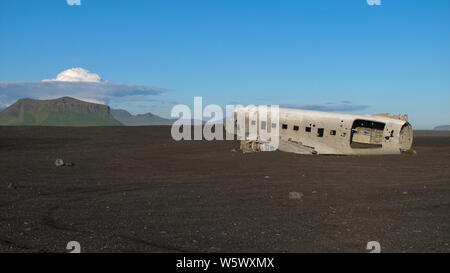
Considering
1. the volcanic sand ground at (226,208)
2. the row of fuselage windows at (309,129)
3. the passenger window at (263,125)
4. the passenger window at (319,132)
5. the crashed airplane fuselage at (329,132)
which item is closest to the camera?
the volcanic sand ground at (226,208)

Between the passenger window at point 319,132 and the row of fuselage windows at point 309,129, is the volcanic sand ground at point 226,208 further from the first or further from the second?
the passenger window at point 319,132

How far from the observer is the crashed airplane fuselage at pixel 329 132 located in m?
23.4

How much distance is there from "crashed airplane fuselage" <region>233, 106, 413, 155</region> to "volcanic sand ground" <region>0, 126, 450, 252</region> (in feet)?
16.6

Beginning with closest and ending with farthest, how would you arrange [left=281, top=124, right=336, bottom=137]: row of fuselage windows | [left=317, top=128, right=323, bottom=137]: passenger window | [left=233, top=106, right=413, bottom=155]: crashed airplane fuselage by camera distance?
1. [left=233, top=106, right=413, bottom=155]: crashed airplane fuselage
2. [left=281, top=124, right=336, bottom=137]: row of fuselage windows
3. [left=317, top=128, right=323, bottom=137]: passenger window

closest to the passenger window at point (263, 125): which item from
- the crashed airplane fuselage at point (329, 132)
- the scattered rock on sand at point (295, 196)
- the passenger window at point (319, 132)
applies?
the crashed airplane fuselage at point (329, 132)

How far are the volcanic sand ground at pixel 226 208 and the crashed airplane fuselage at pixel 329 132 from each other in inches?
199

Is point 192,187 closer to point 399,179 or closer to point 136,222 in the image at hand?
point 136,222

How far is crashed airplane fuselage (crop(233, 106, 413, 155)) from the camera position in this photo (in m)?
23.4

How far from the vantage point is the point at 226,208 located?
9812 mm

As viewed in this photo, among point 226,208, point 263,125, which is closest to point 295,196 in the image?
point 226,208

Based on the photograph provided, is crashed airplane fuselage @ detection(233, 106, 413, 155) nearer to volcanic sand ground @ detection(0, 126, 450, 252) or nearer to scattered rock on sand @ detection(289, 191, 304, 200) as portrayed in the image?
volcanic sand ground @ detection(0, 126, 450, 252)

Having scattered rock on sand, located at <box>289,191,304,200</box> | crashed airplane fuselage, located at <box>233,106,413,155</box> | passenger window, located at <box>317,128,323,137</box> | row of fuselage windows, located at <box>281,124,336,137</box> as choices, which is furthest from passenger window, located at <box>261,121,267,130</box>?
scattered rock on sand, located at <box>289,191,304,200</box>

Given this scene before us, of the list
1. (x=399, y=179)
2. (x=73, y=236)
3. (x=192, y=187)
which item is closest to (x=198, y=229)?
(x=73, y=236)

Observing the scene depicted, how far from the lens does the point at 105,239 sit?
689cm
